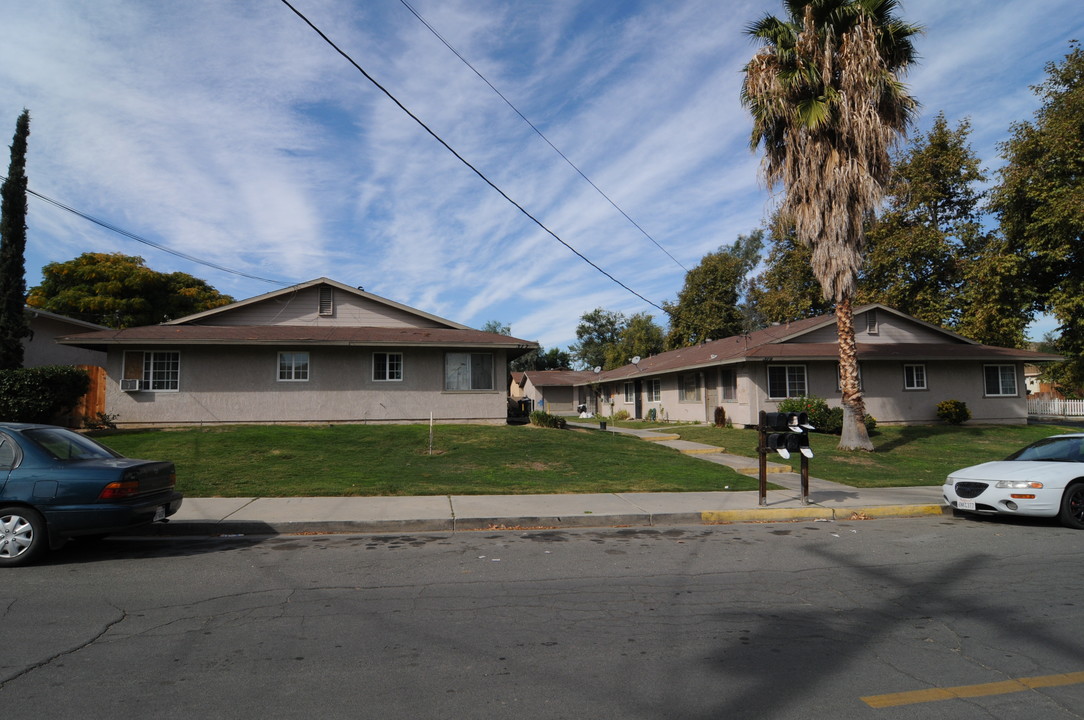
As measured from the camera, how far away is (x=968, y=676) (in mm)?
4094

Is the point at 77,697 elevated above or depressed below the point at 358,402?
below

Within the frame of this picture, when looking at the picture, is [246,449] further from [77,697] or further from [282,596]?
[77,697]

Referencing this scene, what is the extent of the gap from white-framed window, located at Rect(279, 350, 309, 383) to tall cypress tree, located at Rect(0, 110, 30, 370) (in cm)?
793

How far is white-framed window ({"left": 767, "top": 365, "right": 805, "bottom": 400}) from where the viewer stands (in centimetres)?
2447

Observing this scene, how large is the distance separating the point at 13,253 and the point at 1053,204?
127 ft

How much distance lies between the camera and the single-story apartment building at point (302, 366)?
760 inches

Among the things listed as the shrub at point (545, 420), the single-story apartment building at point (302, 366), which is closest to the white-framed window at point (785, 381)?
the shrub at point (545, 420)

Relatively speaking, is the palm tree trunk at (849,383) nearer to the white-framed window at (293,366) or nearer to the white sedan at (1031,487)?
the white sedan at (1031,487)

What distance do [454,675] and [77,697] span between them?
219cm

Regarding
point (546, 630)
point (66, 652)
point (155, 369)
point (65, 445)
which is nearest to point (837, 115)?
point (546, 630)

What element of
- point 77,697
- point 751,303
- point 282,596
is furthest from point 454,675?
point 751,303

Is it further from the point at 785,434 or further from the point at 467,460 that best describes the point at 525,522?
the point at 467,460

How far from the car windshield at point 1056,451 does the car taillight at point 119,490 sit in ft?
42.1

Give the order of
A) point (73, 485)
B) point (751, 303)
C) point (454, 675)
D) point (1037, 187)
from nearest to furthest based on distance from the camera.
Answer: point (454, 675), point (73, 485), point (1037, 187), point (751, 303)
